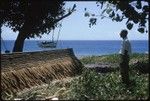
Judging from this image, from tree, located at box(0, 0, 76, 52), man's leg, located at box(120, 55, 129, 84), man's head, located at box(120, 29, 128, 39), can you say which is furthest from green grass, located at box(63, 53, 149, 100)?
tree, located at box(0, 0, 76, 52)

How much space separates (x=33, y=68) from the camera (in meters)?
19.4

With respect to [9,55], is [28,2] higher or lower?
higher

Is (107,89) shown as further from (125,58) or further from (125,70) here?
(125,58)

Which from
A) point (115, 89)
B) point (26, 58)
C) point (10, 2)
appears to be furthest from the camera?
point (10, 2)

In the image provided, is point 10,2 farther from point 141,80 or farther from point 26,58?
point 141,80

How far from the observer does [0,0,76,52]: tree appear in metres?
31.2

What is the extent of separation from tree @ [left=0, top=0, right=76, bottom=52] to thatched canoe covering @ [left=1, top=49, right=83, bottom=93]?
7.91 metres

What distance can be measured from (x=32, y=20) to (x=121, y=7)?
18.7 meters

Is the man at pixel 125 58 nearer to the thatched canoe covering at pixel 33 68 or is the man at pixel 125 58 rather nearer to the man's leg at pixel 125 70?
the man's leg at pixel 125 70

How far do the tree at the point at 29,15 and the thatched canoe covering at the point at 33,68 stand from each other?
7.91 metres

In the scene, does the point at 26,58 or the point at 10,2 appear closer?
the point at 26,58

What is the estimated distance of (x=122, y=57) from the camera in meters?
17.8

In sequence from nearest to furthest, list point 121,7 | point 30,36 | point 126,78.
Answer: point 121,7 → point 126,78 → point 30,36

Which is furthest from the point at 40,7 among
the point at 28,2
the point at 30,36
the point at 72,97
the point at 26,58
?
the point at 72,97
